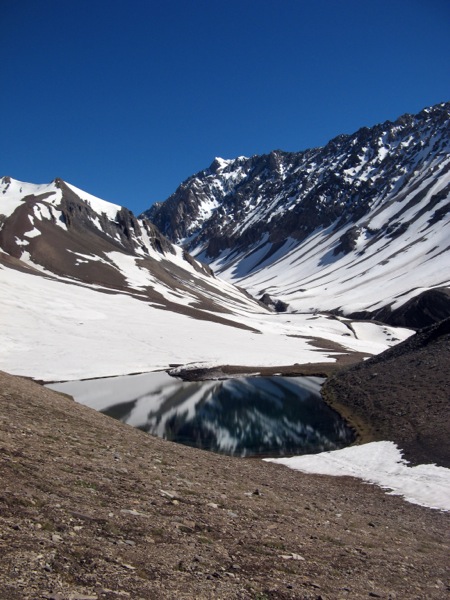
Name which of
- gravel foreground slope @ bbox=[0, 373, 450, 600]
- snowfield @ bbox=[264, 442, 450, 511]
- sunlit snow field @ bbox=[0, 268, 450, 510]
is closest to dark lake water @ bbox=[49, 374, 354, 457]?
snowfield @ bbox=[264, 442, 450, 511]

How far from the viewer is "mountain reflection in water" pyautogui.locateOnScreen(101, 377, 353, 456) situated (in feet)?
123

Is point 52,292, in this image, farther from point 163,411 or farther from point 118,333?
point 163,411

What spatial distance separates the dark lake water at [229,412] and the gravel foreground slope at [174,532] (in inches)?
691

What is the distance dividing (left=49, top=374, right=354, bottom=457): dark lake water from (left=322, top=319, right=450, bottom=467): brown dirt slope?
100 inches

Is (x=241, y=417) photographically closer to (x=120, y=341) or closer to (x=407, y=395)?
(x=407, y=395)

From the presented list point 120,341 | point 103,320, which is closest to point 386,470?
point 120,341

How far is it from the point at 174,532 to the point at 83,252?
145086 millimetres

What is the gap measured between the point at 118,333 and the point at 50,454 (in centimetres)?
6704

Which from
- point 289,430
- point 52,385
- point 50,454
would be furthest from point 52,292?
point 50,454

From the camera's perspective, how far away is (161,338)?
82.1 meters

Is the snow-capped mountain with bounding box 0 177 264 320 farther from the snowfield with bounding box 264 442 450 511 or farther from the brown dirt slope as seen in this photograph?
the snowfield with bounding box 264 442 450 511

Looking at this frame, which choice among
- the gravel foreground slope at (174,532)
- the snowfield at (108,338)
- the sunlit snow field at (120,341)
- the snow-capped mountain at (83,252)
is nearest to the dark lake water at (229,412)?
the sunlit snow field at (120,341)

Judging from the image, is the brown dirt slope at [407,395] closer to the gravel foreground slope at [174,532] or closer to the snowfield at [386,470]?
the snowfield at [386,470]

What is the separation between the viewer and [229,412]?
4912 cm
